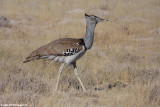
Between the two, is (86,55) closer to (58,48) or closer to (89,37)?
(89,37)

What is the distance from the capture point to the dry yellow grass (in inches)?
222

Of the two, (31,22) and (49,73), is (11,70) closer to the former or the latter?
(49,73)

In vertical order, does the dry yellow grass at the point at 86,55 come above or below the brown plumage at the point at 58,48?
below

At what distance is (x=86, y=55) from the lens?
9.70 metres

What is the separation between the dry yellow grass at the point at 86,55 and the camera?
565cm

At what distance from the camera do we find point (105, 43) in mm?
12500

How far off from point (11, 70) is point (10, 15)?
389 inches

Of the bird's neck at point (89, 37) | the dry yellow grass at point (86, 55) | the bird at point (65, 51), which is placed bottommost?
the dry yellow grass at point (86, 55)

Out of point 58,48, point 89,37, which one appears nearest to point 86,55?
point 89,37

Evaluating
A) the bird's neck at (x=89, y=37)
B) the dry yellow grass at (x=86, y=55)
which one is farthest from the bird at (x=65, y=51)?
the dry yellow grass at (x=86, y=55)

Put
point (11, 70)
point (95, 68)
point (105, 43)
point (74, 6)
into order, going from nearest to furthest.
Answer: point (11, 70), point (95, 68), point (105, 43), point (74, 6)

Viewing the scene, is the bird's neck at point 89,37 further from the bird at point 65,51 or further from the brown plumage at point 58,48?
the brown plumage at point 58,48

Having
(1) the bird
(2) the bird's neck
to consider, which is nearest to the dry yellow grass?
(1) the bird

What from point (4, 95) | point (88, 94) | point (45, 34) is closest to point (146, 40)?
point (45, 34)
